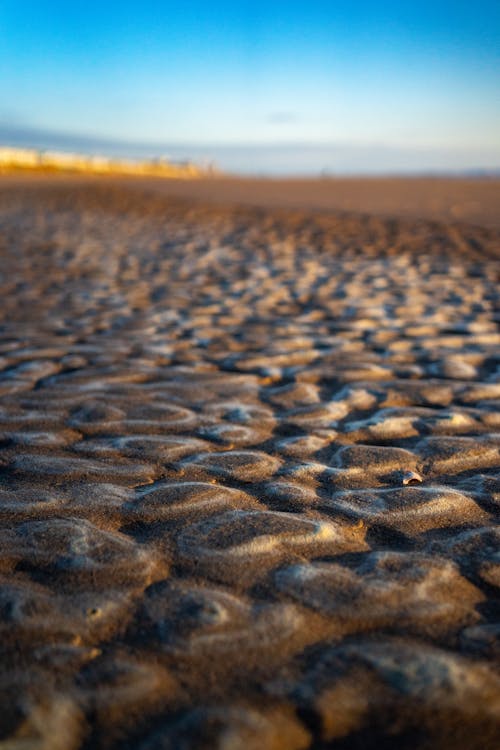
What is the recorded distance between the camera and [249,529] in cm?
204

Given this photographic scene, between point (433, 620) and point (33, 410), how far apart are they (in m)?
1.99

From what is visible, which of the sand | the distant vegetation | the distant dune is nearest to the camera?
the sand

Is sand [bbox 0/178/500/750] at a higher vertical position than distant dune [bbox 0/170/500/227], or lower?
lower

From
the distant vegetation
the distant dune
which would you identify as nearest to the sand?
the distant dune

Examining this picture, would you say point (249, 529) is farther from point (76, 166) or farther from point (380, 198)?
point (76, 166)

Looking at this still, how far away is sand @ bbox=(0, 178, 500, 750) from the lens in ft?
4.51

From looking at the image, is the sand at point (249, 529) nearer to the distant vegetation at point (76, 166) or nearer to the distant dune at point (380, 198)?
the distant dune at point (380, 198)

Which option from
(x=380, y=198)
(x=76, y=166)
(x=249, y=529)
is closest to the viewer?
(x=249, y=529)

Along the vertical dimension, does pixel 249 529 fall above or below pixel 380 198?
below

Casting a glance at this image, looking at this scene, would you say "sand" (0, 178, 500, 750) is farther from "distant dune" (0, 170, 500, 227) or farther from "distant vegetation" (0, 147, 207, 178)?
"distant vegetation" (0, 147, 207, 178)

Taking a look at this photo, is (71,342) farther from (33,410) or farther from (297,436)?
(297,436)

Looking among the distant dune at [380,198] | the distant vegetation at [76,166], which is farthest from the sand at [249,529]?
the distant vegetation at [76,166]

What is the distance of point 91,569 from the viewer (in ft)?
6.01

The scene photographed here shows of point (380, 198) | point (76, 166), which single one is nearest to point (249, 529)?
point (380, 198)
